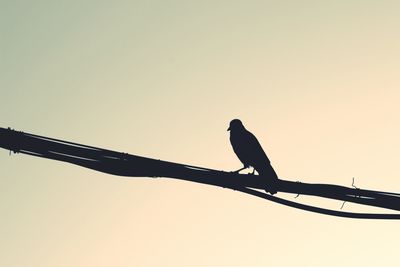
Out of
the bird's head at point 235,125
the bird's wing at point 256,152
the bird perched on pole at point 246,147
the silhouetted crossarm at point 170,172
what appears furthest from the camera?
the bird's head at point 235,125

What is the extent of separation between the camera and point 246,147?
9.98m

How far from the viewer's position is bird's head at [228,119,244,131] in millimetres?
10943

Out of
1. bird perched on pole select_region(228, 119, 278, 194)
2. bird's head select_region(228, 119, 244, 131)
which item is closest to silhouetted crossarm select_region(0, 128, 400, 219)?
bird perched on pole select_region(228, 119, 278, 194)

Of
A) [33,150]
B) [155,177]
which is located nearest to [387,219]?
[155,177]

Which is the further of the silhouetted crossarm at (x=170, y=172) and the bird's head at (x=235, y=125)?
the bird's head at (x=235, y=125)

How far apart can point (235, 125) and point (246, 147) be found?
119cm

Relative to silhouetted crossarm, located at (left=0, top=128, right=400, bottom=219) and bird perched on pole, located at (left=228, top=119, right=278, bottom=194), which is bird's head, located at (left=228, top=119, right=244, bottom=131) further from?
silhouetted crossarm, located at (left=0, top=128, right=400, bottom=219)

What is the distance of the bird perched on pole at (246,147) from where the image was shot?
8.88 meters

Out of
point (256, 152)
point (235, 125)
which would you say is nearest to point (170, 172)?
point (256, 152)

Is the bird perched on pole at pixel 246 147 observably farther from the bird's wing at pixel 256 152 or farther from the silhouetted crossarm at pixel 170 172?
the silhouetted crossarm at pixel 170 172

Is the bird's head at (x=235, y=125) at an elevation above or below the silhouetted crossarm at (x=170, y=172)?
above

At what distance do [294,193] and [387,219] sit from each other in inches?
33.2

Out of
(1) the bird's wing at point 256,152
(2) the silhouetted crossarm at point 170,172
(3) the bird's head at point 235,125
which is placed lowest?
(2) the silhouetted crossarm at point 170,172

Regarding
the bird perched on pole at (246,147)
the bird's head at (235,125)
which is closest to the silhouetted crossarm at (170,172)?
the bird perched on pole at (246,147)
